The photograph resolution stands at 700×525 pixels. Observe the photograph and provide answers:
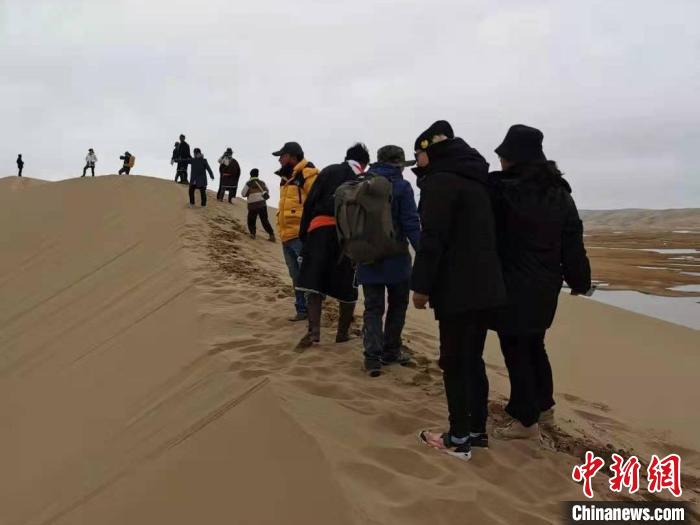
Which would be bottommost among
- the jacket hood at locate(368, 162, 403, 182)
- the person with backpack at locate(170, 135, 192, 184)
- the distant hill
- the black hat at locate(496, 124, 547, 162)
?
the distant hill

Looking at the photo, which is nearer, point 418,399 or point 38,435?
point 418,399

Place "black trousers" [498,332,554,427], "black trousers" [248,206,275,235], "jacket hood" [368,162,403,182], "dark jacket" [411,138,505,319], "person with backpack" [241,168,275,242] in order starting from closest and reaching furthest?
"dark jacket" [411,138,505,319]
"black trousers" [498,332,554,427]
"jacket hood" [368,162,403,182]
"person with backpack" [241,168,275,242]
"black trousers" [248,206,275,235]

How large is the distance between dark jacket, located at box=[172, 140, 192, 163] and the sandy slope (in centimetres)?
753

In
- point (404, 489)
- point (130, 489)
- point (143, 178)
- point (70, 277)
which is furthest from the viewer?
point (143, 178)

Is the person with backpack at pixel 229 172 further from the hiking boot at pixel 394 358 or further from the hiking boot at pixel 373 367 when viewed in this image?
the hiking boot at pixel 373 367

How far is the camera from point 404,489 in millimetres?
2330

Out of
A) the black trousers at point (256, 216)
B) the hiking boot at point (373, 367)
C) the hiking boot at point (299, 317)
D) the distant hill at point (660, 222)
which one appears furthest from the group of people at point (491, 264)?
the distant hill at point (660, 222)

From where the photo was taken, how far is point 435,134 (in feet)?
9.23

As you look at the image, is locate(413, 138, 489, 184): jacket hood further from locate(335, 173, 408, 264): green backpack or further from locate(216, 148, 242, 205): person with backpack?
locate(216, 148, 242, 205): person with backpack

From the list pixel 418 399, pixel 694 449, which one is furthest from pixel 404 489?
pixel 694 449

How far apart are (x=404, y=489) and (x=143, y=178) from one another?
17.7 metres

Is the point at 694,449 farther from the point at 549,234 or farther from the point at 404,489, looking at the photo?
the point at 404,489

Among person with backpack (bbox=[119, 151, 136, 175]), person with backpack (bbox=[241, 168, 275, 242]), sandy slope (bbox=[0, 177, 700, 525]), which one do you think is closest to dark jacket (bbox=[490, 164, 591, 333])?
sandy slope (bbox=[0, 177, 700, 525])

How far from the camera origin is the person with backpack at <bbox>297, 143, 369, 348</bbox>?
4.11m
